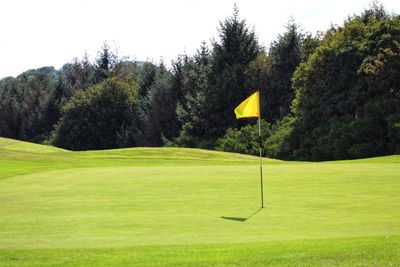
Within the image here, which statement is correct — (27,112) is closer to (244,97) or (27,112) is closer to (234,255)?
(244,97)

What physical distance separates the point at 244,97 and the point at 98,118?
101 feet

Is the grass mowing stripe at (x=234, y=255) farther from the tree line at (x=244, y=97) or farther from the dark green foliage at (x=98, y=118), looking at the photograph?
the dark green foliage at (x=98, y=118)

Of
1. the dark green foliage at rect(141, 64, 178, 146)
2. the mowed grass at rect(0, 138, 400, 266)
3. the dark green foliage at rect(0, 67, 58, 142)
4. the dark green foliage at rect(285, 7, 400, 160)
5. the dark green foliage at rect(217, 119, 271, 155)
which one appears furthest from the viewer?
the dark green foliage at rect(0, 67, 58, 142)

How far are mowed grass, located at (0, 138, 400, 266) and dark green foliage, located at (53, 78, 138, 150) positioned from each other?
2846 inches

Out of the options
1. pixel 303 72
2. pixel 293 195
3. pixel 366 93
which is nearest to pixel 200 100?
pixel 303 72

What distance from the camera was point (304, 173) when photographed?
2233 cm

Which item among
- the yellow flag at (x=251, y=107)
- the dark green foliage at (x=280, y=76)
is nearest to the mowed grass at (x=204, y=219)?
the yellow flag at (x=251, y=107)

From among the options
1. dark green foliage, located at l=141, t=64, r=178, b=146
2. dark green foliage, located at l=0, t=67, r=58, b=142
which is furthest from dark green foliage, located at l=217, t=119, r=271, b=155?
dark green foliage, located at l=0, t=67, r=58, b=142

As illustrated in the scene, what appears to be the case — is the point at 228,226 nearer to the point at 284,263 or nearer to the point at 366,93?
the point at 284,263

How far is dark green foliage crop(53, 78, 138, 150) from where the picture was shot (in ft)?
313

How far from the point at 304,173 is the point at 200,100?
53.9m

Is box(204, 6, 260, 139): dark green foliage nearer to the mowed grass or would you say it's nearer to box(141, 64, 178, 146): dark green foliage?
box(141, 64, 178, 146): dark green foliage

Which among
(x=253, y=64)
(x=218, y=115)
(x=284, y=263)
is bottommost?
(x=284, y=263)

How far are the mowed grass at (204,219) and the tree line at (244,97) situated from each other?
29.5 metres
